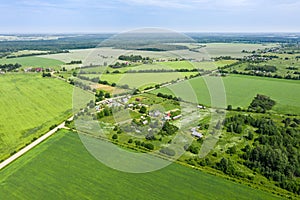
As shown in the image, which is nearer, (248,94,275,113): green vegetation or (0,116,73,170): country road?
(0,116,73,170): country road

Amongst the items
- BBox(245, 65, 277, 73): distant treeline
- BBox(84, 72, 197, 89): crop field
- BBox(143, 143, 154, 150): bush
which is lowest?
BBox(143, 143, 154, 150): bush

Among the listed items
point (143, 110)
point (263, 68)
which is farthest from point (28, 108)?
point (263, 68)

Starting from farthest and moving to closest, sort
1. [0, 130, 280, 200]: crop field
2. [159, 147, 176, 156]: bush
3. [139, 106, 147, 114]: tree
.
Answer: [139, 106, 147, 114]: tree → [159, 147, 176, 156]: bush → [0, 130, 280, 200]: crop field

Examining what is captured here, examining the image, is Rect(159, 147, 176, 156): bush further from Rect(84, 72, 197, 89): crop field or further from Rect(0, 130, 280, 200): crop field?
Rect(84, 72, 197, 89): crop field

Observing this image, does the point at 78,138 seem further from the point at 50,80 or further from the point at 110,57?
the point at 110,57

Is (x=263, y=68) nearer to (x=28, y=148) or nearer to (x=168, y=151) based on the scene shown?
(x=168, y=151)

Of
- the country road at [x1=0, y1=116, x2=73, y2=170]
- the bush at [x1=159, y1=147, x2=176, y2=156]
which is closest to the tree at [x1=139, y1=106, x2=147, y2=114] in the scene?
the country road at [x1=0, y1=116, x2=73, y2=170]
